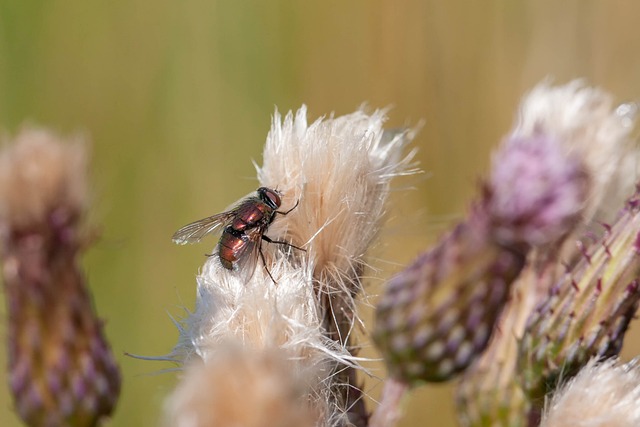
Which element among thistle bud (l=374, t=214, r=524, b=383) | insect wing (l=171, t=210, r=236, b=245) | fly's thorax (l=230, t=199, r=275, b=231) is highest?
thistle bud (l=374, t=214, r=524, b=383)

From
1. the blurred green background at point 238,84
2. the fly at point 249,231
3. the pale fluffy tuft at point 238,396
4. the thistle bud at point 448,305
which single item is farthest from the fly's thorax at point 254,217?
the blurred green background at point 238,84

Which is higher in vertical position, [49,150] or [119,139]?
[49,150]

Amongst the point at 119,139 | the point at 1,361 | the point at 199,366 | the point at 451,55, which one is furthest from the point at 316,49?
the point at 199,366

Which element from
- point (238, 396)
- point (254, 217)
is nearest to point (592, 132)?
point (254, 217)

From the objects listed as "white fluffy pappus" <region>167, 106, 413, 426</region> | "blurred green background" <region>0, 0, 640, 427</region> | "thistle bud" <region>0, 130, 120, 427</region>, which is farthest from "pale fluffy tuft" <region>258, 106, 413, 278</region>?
"blurred green background" <region>0, 0, 640, 427</region>

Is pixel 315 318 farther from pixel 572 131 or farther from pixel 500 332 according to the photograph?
pixel 572 131

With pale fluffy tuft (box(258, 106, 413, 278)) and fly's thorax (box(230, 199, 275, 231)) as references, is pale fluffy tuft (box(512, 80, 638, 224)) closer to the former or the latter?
pale fluffy tuft (box(258, 106, 413, 278))
